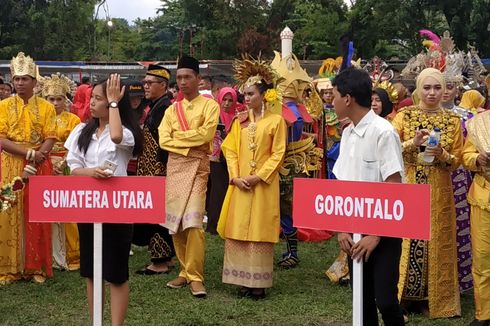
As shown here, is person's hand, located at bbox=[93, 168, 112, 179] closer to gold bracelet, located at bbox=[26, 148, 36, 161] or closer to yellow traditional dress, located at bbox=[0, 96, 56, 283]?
gold bracelet, located at bbox=[26, 148, 36, 161]

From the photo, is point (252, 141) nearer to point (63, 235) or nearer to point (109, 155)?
point (109, 155)

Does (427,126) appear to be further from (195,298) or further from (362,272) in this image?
(195,298)

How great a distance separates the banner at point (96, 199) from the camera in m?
3.50

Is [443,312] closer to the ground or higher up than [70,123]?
closer to the ground

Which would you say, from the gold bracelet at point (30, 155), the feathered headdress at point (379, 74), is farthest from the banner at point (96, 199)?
the feathered headdress at point (379, 74)

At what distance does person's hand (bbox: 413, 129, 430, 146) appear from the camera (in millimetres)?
4383

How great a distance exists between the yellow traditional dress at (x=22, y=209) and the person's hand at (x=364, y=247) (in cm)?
350

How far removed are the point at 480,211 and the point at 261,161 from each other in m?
1.78

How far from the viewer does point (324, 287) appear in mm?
5777

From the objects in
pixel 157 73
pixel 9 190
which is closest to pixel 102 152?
pixel 9 190

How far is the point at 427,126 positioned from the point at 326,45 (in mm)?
24650

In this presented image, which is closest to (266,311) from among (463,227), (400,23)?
(463,227)

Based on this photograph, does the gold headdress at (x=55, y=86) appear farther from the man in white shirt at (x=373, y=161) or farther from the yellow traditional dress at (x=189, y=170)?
the man in white shirt at (x=373, y=161)

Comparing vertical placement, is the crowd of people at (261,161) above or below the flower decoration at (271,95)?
below
